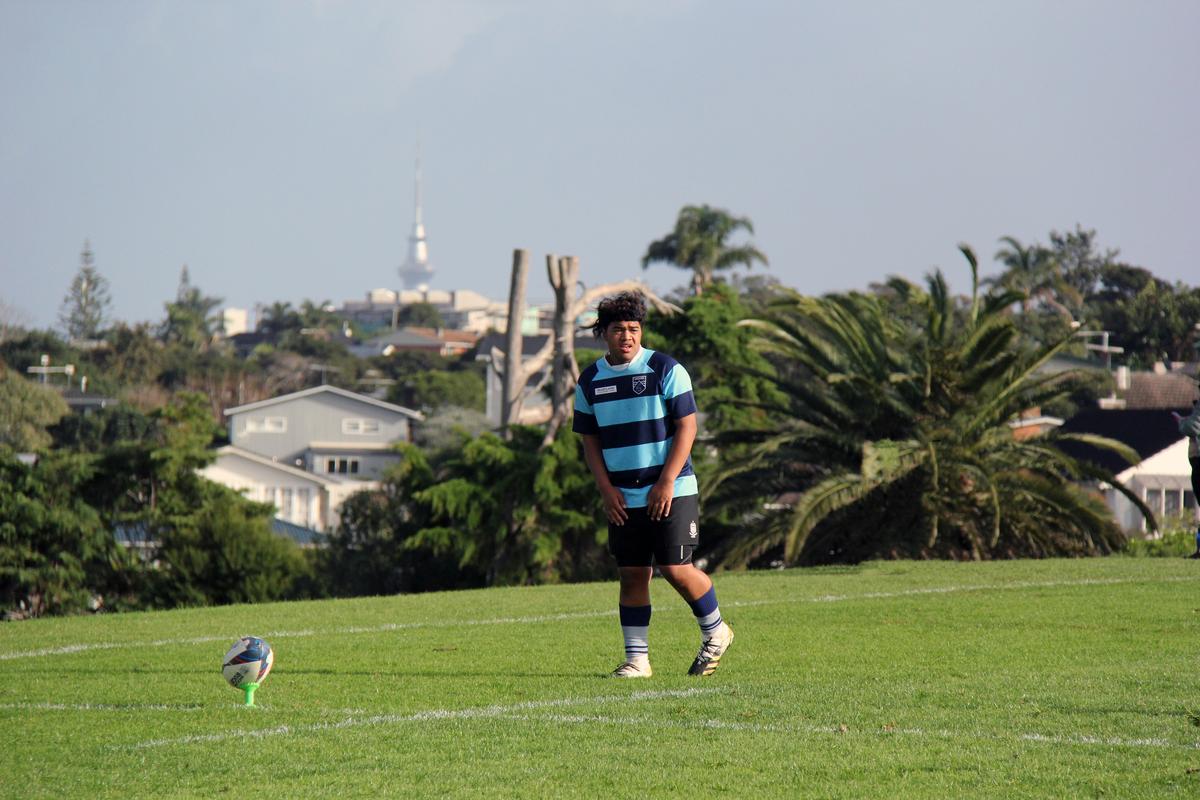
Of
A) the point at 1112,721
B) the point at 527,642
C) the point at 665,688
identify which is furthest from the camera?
the point at 527,642

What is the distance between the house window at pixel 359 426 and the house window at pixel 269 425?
3316 mm

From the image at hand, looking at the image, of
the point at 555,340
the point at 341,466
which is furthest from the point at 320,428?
the point at 555,340

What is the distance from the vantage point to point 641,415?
8.02 metres

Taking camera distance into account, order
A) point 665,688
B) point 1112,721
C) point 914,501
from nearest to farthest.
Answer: point 1112,721 < point 665,688 < point 914,501

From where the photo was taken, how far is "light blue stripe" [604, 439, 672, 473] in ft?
26.2

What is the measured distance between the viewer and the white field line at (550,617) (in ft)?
34.6

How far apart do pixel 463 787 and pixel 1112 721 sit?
2738 mm

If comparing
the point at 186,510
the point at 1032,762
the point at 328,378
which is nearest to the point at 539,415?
the point at 186,510

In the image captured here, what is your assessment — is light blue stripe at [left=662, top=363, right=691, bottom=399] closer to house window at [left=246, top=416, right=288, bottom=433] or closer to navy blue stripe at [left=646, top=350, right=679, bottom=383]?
navy blue stripe at [left=646, top=350, right=679, bottom=383]

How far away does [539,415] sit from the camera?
32062 millimetres

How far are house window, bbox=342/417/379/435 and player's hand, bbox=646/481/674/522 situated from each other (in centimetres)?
7816

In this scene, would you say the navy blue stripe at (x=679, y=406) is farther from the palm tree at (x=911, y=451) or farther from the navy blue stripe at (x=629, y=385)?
the palm tree at (x=911, y=451)

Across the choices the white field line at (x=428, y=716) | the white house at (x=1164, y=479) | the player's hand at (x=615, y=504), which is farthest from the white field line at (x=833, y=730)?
the white house at (x=1164, y=479)

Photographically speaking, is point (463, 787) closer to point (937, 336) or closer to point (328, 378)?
point (937, 336)
